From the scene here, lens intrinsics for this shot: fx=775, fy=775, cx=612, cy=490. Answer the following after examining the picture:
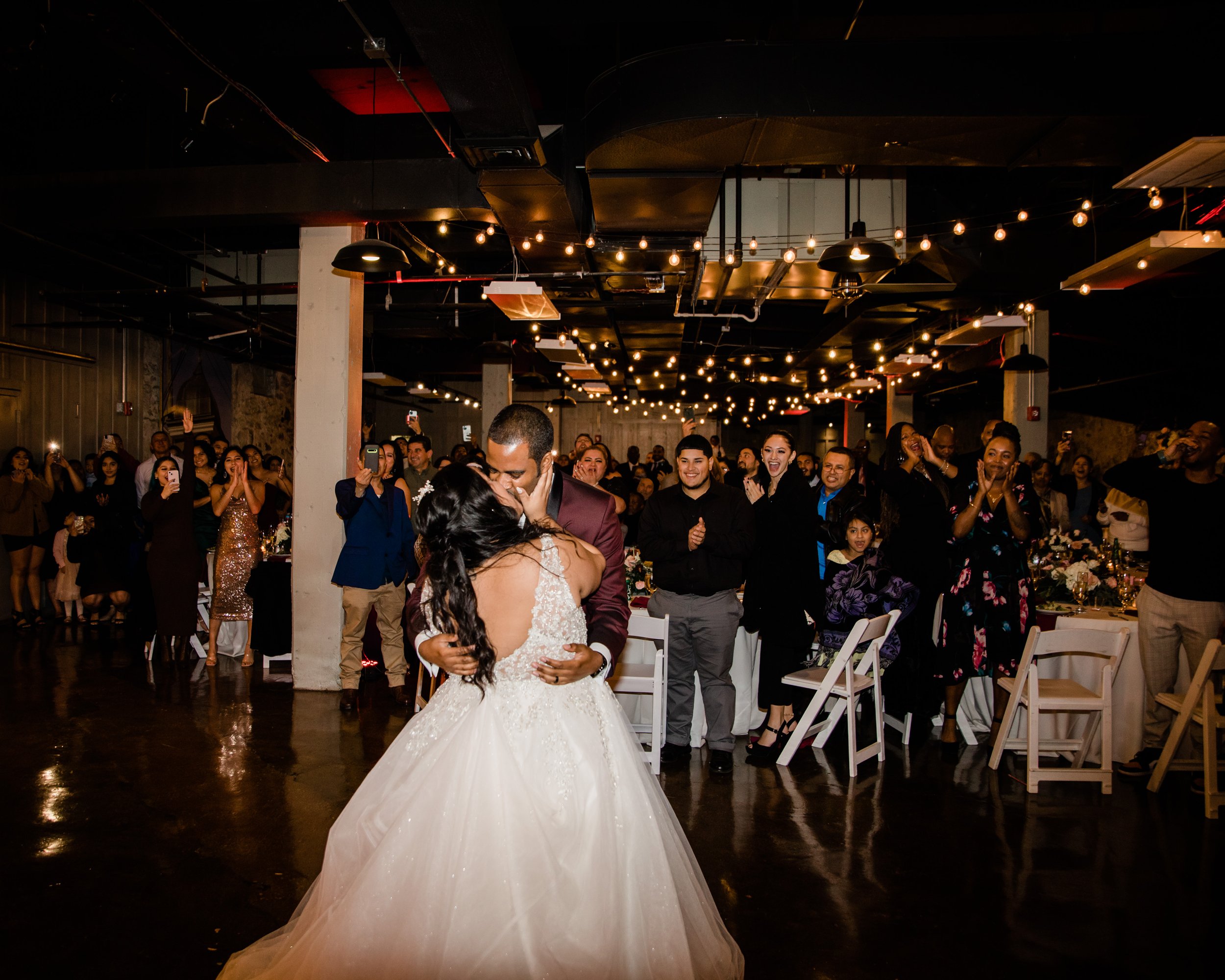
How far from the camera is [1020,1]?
162 inches

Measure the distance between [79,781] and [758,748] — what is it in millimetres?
3356

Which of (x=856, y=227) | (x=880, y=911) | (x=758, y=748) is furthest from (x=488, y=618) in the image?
(x=856, y=227)

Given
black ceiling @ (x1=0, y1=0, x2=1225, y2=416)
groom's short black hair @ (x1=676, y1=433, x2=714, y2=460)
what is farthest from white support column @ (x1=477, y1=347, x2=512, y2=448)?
groom's short black hair @ (x1=676, y1=433, x2=714, y2=460)

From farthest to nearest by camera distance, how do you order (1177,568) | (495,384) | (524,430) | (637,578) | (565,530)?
1. (495,384)
2. (637,578)
3. (1177,568)
4. (524,430)
5. (565,530)

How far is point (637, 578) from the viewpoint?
4867 mm

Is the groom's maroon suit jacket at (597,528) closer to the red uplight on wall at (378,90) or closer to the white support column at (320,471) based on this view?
the white support column at (320,471)

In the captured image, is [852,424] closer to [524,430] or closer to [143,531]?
[143,531]

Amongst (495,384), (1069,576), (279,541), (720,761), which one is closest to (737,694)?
(720,761)

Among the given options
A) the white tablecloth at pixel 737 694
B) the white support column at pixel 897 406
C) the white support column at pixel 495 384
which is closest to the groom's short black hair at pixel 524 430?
the white tablecloth at pixel 737 694

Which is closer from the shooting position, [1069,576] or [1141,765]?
[1141,765]

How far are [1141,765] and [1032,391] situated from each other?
23.9 feet

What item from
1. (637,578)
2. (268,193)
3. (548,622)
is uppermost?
(268,193)

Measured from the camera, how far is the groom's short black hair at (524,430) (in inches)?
91.6

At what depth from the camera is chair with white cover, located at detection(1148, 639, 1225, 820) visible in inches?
136
